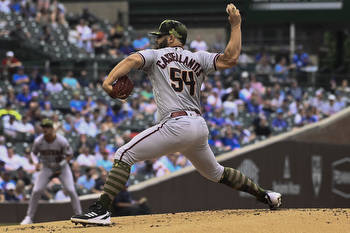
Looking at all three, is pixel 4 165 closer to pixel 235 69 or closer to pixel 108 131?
pixel 108 131

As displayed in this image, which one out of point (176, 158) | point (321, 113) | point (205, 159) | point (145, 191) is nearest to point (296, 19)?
point (321, 113)

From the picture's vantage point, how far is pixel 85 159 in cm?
1519

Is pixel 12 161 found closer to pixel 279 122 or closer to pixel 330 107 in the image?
pixel 279 122

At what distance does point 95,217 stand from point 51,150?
5.07 metres

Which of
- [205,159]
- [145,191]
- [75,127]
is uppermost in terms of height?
[205,159]

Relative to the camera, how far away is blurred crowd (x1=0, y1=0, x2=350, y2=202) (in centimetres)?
1488

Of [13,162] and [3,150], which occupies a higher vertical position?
[3,150]

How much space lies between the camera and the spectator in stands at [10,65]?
17.7m

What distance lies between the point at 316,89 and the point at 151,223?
14477mm

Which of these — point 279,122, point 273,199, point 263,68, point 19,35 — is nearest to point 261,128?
point 279,122

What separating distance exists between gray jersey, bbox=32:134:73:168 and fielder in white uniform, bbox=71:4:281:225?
4.86m

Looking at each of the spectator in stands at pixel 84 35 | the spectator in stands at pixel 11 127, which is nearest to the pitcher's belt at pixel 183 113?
the spectator in stands at pixel 11 127

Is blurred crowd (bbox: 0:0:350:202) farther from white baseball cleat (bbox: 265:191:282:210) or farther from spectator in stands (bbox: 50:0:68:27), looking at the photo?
white baseball cleat (bbox: 265:191:282:210)

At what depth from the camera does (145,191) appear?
48.4 feet
